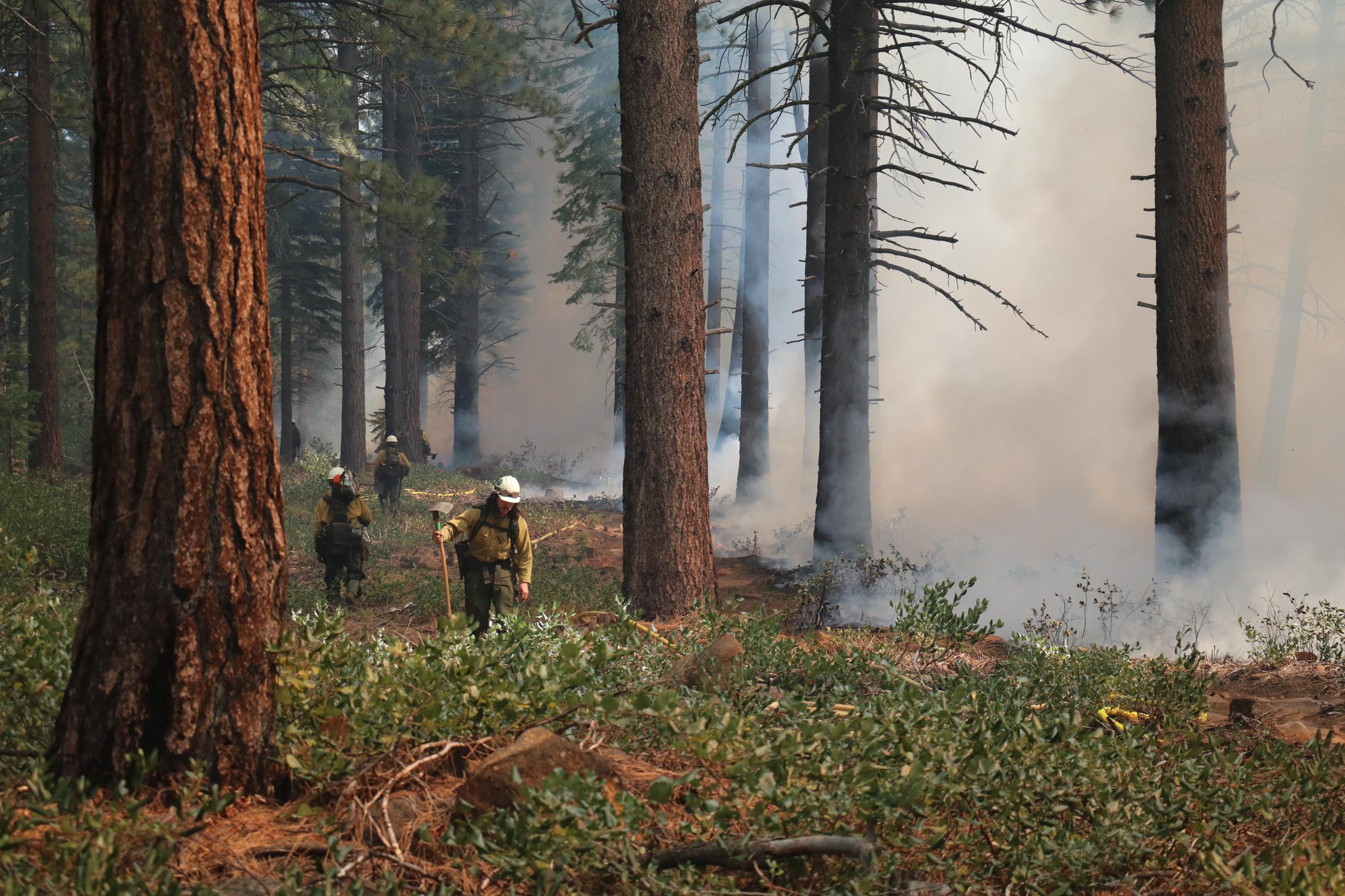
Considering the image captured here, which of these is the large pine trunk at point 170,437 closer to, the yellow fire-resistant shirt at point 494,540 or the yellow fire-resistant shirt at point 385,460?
the yellow fire-resistant shirt at point 494,540

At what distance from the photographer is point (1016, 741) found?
130 inches

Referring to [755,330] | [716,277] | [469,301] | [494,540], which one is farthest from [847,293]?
[716,277]

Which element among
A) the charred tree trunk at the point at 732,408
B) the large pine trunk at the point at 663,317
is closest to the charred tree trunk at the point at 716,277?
the charred tree trunk at the point at 732,408

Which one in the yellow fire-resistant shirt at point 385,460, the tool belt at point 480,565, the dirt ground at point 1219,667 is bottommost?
the dirt ground at point 1219,667

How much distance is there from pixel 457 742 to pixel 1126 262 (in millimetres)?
19736

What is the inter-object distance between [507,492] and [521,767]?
5368 millimetres

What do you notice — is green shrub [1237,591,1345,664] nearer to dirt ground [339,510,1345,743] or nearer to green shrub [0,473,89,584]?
dirt ground [339,510,1345,743]

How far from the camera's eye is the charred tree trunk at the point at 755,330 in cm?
1961

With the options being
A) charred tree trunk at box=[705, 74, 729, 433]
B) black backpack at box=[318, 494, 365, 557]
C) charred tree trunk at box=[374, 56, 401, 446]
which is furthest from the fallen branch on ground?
charred tree trunk at box=[705, 74, 729, 433]

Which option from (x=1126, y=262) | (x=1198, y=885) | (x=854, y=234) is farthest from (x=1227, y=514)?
(x=1126, y=262)

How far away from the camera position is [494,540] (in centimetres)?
866

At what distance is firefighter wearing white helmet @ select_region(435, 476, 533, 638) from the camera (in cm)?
864

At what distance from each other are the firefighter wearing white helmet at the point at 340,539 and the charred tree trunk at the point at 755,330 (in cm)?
935

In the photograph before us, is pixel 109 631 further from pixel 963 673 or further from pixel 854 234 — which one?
Result: pixel 854 234
